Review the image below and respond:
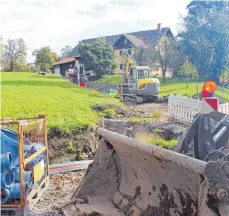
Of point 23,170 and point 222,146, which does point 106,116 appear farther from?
point 222,146

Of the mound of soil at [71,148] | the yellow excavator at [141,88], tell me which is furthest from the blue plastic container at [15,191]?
the yellow excavator at [141,88]

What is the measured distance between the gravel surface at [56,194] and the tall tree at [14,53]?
27691 mm

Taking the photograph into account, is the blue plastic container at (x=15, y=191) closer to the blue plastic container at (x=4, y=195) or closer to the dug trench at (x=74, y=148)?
the blue plastic container at (x=4, y=195)

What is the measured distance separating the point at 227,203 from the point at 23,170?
2355mm

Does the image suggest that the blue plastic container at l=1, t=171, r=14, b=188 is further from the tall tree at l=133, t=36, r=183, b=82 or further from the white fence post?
the tall tree at l=133, t=36, r=183, b=82

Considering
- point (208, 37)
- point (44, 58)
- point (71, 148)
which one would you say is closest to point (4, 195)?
point (71, 148)

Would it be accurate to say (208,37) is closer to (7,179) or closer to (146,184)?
(7,179)

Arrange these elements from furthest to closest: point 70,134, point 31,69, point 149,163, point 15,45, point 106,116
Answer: point 31,69 → point 15,45 → point 106,116 → point 70,134 → point 149,163

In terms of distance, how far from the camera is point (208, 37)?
19859mm

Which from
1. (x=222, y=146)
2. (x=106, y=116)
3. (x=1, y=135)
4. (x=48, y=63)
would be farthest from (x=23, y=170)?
(x=48, y=63)

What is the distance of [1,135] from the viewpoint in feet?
11.7

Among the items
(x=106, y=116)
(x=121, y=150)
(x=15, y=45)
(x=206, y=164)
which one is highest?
(x=15, y=45)

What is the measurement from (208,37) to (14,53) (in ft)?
63.3

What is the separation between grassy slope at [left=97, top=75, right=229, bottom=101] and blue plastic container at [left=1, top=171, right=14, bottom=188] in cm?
1405
